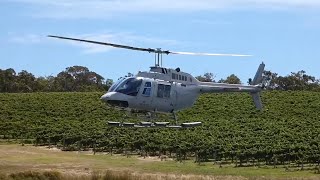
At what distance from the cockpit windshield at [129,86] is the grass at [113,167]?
13901 millimetres

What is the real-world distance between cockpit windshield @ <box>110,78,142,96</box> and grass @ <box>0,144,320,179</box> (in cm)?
1390

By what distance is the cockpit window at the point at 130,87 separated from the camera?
33.0 metres

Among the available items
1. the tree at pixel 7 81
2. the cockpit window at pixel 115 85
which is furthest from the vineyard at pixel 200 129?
the tree at pixel 7 81

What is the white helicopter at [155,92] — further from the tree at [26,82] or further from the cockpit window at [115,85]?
the tree at [26,82]

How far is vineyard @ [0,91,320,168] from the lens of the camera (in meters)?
64.6

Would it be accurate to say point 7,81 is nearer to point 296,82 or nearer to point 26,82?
point 26,82

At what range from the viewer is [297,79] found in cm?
14900

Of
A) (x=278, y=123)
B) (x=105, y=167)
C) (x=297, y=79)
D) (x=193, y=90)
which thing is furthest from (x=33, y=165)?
(x=297, y=79)

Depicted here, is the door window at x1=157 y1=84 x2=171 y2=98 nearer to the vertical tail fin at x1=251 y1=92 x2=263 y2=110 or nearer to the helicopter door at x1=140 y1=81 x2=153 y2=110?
the helicopter door at x1=140 y1=81 x2=153 y2=110

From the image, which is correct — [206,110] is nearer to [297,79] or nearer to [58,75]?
[297,79]

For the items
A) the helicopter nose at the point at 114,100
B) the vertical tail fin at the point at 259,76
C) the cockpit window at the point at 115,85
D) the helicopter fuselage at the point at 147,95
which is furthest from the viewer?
the vertical tail fin at the point at 259,76

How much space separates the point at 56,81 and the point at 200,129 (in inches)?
3367

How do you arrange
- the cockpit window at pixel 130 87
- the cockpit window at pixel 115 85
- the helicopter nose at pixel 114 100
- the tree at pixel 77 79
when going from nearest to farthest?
the helicopter nose at pixel 114 100
the cockpit window at pixel 130 87
the cockpit window at pixel 115 85
the tree at pixel 77 79

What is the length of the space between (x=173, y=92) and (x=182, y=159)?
31.6m
